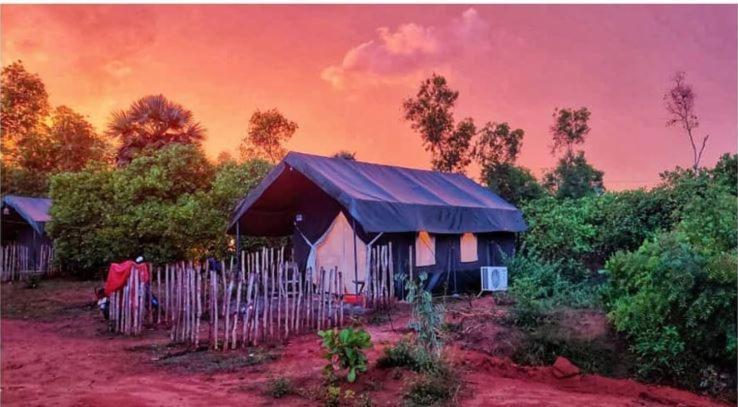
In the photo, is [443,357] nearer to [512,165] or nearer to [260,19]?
[260,19]

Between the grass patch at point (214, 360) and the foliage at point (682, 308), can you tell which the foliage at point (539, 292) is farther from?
the grass patch at point (214, 360)

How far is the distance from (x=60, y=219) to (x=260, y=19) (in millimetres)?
12909

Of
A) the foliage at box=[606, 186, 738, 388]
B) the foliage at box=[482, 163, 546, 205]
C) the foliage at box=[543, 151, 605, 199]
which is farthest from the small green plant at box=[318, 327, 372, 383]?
the foliage at box=[543, 151, 605, 199]

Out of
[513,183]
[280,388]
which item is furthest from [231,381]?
[513,183]

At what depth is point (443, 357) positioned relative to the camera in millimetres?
6695

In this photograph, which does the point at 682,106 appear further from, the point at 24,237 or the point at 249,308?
the point at 24,237

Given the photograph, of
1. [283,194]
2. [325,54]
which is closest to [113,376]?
[325,54]

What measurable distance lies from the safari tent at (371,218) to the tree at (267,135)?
40.4 feet

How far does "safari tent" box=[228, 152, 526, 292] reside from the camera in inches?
477

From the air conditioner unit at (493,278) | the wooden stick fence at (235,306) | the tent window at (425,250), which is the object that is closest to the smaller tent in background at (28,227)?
the wooden stick fence at (235,306)

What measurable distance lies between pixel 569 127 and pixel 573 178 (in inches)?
118

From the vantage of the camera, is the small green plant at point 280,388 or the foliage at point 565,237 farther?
the foliage at point 565,237

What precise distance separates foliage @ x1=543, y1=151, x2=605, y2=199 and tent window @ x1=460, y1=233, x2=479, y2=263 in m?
8.57

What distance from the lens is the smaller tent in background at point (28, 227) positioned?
68.8ft
